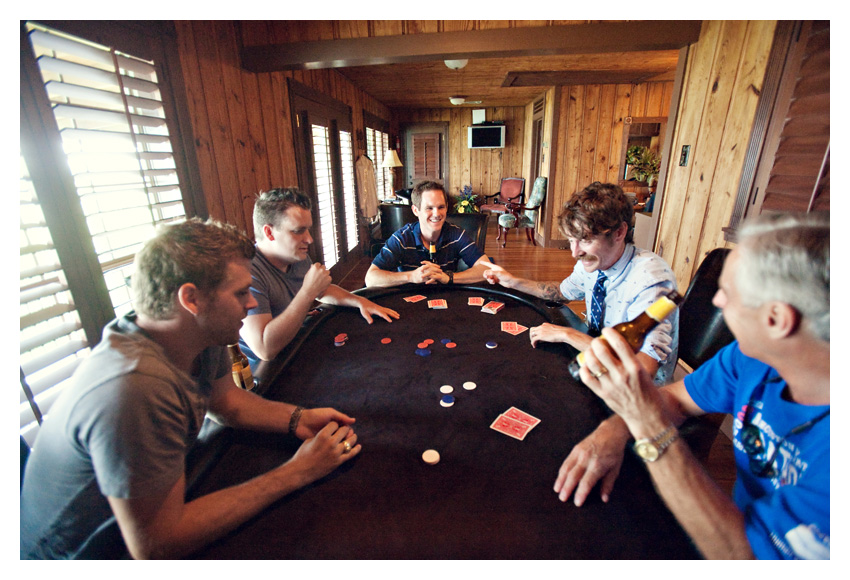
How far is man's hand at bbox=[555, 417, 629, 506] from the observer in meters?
0.81

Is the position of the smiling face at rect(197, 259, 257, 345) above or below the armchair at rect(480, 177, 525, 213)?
above

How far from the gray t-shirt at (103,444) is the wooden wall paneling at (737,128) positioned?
282 cm

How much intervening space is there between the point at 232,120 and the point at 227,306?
86.7 inches

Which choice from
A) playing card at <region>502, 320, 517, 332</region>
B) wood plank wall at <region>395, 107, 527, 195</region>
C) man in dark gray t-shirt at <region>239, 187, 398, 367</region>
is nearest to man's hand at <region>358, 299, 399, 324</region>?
man in dark gray t-shirt at <region>239, 187, 398, 367</region>

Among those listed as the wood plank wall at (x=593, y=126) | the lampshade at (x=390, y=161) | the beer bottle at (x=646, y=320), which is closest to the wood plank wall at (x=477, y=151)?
the lampshade at (x=390, y=161)

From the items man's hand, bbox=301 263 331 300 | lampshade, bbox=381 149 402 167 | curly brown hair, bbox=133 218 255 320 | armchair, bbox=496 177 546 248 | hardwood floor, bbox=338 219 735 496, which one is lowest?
hardwood floor, bbox=338 219 735 496

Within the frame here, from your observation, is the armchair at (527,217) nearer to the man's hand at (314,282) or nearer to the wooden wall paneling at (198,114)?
the wooden wall paneling at (198,114)

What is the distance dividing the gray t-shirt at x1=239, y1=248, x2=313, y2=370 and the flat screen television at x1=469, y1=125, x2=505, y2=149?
A: 7629 mm

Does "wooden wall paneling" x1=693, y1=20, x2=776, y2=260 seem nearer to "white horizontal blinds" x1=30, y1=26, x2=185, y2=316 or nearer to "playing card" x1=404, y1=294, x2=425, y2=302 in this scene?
"playing card" x1=404, y1=294, x2=425, y2=302

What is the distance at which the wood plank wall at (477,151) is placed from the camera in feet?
28.3

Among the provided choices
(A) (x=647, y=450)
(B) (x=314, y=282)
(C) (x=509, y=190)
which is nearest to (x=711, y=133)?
(A) (x=647, y=450)

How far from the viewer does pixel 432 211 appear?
251 cm
